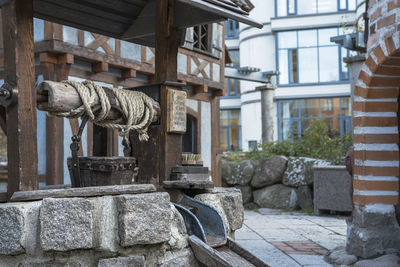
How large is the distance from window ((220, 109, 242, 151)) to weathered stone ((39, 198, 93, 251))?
23113 millimetres

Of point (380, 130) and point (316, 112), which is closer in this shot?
point (380, 130)

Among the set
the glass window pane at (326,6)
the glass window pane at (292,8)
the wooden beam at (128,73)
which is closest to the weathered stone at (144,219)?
the wooden beam at (128,73)

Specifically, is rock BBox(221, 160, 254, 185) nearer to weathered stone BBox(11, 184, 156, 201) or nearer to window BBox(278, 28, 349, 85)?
weathered stone BBox(11, 184, 156, 201)

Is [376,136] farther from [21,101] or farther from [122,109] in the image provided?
[21,101]

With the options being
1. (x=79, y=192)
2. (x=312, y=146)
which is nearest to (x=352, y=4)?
(x=312, y=146)

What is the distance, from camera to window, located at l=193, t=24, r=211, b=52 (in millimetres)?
11805

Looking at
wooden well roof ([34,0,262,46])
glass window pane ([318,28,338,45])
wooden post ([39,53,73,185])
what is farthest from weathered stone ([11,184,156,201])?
glass window pane ([318,28,338,45])

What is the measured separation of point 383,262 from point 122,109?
120 inches

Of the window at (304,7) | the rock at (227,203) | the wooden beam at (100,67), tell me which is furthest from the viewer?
the window at (304,7)

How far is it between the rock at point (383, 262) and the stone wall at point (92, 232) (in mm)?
2582

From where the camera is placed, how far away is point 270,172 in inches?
457

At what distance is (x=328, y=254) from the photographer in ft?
19.6

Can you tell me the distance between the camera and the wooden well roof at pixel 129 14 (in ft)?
12.7

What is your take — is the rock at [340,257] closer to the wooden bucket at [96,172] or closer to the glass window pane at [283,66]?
the wooden bucket at [96,172]
